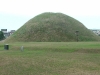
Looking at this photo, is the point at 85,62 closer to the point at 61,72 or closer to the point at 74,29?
the point at 61,72

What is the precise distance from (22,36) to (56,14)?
1559 cm

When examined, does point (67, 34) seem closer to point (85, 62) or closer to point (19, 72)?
point (85, 62)

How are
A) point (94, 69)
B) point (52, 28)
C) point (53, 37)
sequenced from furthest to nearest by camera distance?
1. point (52, 28)
2. point (53, 37)
3. point (94, 69)

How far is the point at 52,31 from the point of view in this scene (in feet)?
194

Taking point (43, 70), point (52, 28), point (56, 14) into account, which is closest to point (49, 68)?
point (43, 70)

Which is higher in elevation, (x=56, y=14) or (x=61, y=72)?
(x=56, y=14)

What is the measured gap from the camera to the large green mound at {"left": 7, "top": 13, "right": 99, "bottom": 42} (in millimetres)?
56656

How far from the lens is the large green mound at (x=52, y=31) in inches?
2231

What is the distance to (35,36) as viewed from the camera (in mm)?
57688

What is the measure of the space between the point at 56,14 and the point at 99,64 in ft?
178

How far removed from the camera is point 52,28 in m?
60.7

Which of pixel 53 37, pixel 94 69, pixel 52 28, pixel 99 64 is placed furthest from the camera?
pixel 52 28

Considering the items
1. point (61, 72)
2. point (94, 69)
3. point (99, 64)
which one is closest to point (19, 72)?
point (61, 72)

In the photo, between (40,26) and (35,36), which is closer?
(35,36)
